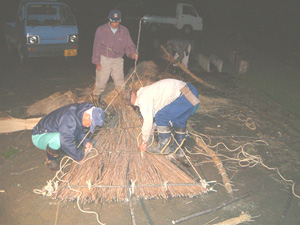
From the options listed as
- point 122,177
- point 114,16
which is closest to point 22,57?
point 114,16

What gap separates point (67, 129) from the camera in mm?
3283

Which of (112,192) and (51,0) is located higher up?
(51,0)

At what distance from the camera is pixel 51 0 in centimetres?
842

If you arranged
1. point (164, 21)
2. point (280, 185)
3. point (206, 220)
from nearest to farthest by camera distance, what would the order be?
point (206, 220)
point (280, 185)
point (164, 21)

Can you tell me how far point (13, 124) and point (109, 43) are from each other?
6.72 ft

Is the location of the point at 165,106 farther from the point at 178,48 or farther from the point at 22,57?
the point at 22,57

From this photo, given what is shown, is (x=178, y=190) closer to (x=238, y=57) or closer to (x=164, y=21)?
(x=238, y=57)

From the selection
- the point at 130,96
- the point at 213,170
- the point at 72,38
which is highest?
the point at 72,38

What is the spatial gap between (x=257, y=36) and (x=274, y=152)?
1493 centimetres

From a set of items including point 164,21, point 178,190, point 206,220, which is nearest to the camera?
point 206,220

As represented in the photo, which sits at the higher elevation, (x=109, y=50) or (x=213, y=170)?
(x=109, y=50)

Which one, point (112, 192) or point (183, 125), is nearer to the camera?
point (112, 192)

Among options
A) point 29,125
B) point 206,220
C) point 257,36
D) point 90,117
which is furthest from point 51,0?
point 257,36

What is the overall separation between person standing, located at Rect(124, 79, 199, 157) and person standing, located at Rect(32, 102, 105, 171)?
46 cm
